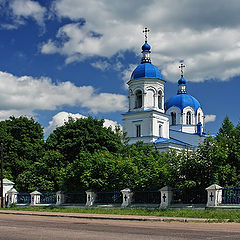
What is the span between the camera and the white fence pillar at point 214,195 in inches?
717

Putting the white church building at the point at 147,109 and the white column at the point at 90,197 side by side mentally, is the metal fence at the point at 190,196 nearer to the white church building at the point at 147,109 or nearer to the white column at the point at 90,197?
the white column at the point at 90,197

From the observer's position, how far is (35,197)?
89.8 feet

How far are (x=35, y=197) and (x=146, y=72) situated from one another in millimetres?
32077

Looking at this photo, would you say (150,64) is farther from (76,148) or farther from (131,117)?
(76,148)

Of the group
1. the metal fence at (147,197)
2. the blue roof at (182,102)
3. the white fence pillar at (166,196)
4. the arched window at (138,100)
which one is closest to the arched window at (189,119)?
the blue roof at (182,102)

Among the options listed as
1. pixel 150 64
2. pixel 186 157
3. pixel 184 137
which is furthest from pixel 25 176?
pixel 184 137

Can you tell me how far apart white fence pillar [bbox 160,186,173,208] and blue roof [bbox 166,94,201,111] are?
47.0 m

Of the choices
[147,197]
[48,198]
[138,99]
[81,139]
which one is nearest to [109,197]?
[147,197]

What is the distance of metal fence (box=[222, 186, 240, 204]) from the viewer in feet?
58.7

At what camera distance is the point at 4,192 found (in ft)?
101

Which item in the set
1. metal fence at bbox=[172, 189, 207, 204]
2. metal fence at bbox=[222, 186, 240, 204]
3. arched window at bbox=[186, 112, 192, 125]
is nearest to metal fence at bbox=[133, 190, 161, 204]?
metal fence at bbox=[172, 189, 207, 204]

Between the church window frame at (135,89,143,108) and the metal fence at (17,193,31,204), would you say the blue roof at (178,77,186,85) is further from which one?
the metal fence at (17,193,31,204)

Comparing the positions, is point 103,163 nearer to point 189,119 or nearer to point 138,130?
point 138,130

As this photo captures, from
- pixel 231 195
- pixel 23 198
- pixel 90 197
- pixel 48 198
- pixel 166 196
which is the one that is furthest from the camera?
pixel 23 198
